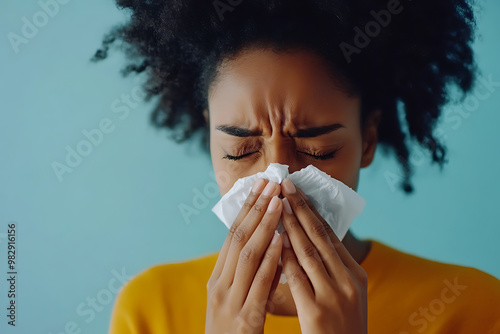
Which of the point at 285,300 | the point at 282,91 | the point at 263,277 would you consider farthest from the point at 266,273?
the point at 282,91

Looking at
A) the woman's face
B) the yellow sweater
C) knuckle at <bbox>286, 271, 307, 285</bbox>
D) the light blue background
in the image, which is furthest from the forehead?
the light blue background

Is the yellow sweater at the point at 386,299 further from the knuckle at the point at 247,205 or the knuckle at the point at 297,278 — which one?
the knuckle at the point at 247,205

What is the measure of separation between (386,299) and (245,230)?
1.89 feet

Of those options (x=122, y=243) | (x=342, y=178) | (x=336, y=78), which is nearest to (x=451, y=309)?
(x=342, y=178)

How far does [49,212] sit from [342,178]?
1.29 meters

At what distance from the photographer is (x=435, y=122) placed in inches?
74.2

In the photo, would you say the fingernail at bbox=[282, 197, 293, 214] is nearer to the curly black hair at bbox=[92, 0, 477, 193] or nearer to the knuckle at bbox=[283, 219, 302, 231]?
the knuckle at bbox=[283, 219, 302, 231]

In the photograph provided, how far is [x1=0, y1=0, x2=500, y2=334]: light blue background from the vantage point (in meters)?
2.12

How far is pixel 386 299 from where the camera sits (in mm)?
1583

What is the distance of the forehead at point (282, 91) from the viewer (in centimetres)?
138

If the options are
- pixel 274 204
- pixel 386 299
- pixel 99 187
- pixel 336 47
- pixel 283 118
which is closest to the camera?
pixel 274 204

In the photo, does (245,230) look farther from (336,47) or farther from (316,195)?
(336,47)

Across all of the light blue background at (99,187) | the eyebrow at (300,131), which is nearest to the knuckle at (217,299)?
the eyebrow at (300,131)

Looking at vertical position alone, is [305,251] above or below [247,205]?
below
